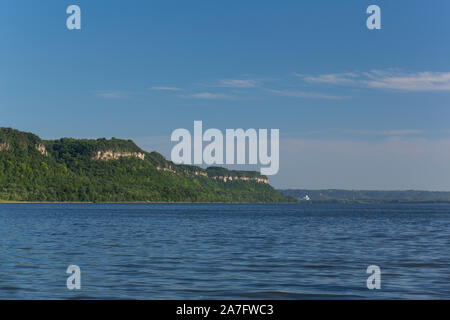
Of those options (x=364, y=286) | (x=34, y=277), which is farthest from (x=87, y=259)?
(x=364, y=286)

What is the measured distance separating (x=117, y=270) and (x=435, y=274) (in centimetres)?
1866

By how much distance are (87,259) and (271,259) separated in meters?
13.0

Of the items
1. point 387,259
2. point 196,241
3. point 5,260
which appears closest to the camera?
point 5,260

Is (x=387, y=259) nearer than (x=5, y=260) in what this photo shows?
No

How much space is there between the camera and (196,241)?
188 ft

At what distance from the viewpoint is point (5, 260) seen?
124 feet

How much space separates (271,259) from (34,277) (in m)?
16.8
